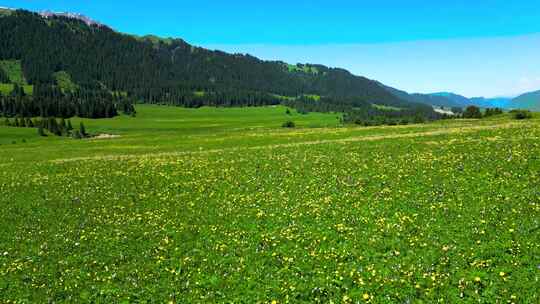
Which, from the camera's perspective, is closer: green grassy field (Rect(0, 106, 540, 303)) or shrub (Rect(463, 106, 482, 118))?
green grassy field (Rect(0, 106, 540, 303))

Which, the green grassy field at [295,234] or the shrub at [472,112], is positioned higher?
the shrub at [472,112]

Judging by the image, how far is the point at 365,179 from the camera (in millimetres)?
26703

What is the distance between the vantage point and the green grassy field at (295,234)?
44.4 ft

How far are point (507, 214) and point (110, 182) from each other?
28.5 meters

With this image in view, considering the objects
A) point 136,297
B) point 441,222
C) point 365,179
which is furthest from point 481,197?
point 136,297

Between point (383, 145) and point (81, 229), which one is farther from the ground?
point (383, 145)

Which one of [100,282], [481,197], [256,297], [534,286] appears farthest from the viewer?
[481,197]

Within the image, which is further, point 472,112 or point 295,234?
point 472,112

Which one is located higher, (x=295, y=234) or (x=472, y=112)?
(x=472, y=112)

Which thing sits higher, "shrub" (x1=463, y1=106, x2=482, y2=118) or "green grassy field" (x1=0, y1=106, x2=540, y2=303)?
"shrub" (x1=463, y1=106, x2=482, y2=118)

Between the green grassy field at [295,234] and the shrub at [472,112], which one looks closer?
the green grassy field at [295,234]

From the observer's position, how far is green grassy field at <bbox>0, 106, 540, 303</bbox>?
13.5 m

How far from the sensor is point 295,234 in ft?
59.9

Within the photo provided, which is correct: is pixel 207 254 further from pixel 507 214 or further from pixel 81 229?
pixel 507 214
